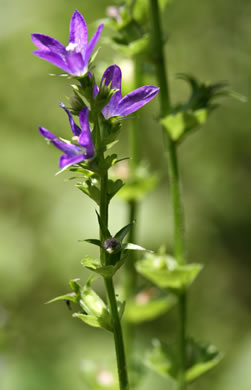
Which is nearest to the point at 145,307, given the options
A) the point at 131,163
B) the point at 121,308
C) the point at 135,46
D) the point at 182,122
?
the point at 131,163

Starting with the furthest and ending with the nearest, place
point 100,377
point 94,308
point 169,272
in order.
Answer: point 100,377 < point 169,272 < point 94,308

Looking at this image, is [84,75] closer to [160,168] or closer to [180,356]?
[180,356]

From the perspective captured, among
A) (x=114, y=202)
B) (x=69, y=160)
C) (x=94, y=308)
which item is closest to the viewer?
(x=69, y=160)

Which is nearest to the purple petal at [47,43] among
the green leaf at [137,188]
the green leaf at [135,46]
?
the green leaf at [135,46]

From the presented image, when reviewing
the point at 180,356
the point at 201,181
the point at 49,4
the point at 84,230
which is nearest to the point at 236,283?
the point at 201,181

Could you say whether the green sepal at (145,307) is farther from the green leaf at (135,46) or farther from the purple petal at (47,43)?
the purple petal at (47,43)

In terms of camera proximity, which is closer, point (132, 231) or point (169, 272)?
point (169, 272)

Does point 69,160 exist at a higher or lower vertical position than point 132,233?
higher

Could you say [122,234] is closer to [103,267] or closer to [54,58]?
[103,267]
